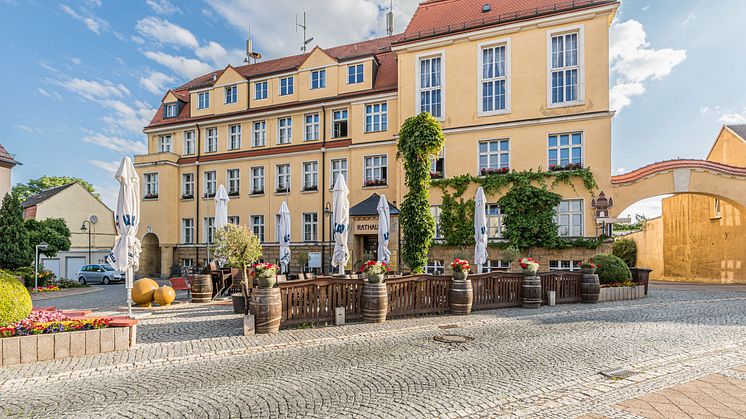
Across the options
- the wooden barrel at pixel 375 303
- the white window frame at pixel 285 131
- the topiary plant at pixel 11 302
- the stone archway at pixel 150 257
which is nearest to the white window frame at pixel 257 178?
the white window frame at pixel 285 131

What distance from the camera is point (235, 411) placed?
4.49m

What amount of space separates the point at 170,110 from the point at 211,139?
505 centimetres

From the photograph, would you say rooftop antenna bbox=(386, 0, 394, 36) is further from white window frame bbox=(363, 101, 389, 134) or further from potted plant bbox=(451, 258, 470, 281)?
potted plant bbox=(451, 258, 470, 281)

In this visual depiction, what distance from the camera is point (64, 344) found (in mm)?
6617

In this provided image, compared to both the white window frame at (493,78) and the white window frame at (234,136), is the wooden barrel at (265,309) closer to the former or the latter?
the white window frame at (493,78)

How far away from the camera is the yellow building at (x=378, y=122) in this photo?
1944 centimetres

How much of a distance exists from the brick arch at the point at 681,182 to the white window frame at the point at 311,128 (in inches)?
669

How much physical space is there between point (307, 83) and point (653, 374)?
24.8 meters

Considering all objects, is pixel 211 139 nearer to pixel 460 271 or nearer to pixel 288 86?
pixel 288 86

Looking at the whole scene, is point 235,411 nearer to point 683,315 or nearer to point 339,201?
point 339,201

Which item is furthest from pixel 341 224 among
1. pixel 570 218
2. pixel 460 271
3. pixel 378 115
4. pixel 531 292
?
pixel 378 115

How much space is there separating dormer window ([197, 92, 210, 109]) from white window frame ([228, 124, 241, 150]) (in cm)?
292

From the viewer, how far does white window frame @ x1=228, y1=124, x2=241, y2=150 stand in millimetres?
28016

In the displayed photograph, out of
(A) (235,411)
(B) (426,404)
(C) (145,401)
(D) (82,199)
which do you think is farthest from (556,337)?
(D) (82,199)
